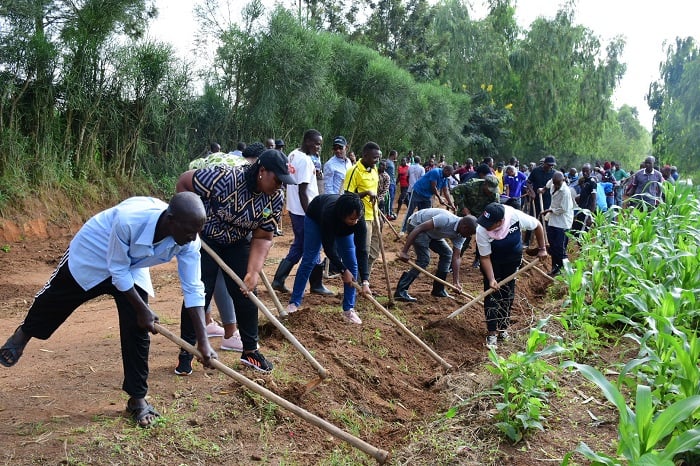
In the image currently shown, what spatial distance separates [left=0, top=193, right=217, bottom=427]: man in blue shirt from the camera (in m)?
3.00

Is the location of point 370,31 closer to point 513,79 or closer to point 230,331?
point 513,79

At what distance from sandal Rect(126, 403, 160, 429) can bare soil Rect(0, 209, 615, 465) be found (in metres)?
0.05

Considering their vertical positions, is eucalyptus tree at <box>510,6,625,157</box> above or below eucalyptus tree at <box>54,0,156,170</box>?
above

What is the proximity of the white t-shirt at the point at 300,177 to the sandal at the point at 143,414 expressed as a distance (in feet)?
11.4

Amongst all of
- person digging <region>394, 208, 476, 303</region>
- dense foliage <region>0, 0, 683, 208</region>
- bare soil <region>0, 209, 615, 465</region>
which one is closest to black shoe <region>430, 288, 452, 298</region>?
person digging <region>394, 208, 476, 303</region>

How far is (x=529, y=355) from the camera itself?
3393 mm

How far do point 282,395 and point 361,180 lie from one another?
3.47 meters

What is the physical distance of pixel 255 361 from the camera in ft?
14.5

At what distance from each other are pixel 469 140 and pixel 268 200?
1141 inches

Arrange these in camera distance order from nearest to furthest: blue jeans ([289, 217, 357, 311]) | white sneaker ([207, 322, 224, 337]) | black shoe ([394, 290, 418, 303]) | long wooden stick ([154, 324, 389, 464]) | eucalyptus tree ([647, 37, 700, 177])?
1. long wooden stick ([154, 324, 389, 464])
2. white sneaker ([207, 322, 224, 337])
3. blue jeans ([289, 217, 357, 311])
4. black shoe ([394, 290, 418, 303])
5. eucalyptus tree ([647, 37, 700, 177])

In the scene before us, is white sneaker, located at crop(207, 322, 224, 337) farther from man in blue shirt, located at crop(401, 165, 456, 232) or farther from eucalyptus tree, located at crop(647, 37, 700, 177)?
eucalyptus tree, located at crop(647, 37, 700, 177)

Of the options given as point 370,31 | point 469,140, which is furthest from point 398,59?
point 469,140

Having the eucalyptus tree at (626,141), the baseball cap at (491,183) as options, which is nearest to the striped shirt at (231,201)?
the baseball cap at (491,183)

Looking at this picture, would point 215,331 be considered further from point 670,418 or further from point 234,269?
point 670,418
